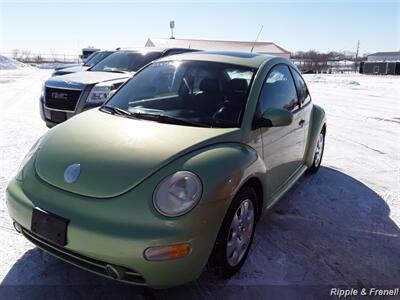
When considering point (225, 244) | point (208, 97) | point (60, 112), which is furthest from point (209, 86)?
point (60, 112)

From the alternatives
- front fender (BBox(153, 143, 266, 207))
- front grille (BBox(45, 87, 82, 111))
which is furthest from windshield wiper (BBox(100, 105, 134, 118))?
front grille (BBox(45, 87, 82, 111))

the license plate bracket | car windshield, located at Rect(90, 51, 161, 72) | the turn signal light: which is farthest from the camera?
car windshield, located at Rect(90, 51, 161, 72)

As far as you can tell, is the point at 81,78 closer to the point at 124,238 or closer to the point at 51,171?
the point at 51,171

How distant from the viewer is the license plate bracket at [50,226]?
87.0 inches

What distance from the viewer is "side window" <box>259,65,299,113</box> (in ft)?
10.8

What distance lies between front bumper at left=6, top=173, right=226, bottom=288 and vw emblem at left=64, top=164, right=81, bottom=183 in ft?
0.33

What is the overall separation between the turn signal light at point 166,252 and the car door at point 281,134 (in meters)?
1.24

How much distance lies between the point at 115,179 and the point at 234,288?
1.17 metres

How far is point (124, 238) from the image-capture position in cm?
208

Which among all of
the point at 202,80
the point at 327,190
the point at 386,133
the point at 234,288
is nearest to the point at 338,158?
the point at 327,190

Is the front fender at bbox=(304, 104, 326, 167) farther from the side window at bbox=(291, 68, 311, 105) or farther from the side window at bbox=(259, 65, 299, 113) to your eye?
the side window at bbox=(259, 65, 299, 113)

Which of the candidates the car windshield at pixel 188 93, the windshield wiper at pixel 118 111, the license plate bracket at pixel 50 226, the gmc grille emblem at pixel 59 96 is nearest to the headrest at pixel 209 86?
the car windshield at pixel 188 93

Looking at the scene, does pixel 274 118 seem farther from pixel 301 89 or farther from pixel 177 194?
pixel 301 89

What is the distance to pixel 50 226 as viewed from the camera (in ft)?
7.43
